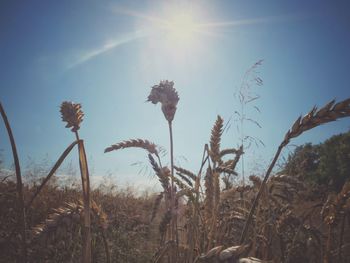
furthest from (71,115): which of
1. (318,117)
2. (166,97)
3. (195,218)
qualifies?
(318,117)

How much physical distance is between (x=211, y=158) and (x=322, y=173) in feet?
57.0

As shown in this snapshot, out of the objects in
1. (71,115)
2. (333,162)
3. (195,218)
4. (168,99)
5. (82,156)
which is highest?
(333,162)

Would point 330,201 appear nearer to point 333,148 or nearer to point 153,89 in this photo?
point 153,89

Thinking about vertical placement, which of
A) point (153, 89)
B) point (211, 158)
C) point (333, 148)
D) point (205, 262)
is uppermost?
point (333, 148)

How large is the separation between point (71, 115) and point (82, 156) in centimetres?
26

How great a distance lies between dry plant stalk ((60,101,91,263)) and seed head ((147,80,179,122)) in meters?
0.50

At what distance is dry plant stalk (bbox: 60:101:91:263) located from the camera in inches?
41.7

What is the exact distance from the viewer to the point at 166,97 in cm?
152

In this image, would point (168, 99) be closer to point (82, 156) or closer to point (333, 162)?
point (82, 156)

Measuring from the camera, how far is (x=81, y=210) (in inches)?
50.7

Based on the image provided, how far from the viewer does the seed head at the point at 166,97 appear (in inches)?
58.2

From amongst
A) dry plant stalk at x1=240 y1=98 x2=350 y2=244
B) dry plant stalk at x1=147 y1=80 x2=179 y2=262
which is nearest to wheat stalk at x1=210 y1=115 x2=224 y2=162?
dry plant stalk at x1=147 y1=80 x2=179 y2=262

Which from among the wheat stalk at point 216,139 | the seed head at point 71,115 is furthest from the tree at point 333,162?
the seed head at point 71,115

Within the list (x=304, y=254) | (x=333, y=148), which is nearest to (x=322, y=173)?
(x=333, y=148)
